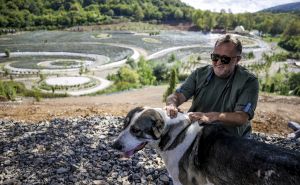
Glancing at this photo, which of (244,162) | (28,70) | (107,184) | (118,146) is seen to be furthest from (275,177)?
(28,70)

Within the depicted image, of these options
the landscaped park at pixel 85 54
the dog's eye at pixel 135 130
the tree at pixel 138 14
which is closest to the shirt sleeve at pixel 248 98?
the dog's eye at pixel 135 130

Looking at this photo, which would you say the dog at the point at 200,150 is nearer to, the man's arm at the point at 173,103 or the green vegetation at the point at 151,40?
the man's arm at the point at 173,103

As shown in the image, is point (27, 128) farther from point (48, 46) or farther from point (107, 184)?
point (48, 46)

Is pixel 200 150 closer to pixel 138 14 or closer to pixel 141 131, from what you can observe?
pixel 141 131

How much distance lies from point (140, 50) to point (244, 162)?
8781 cm

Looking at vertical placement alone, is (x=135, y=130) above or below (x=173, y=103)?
below

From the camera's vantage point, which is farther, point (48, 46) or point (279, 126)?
point (48, 46)

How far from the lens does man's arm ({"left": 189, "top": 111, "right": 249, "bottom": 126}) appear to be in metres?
4.30

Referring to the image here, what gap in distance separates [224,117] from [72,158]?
154 inches

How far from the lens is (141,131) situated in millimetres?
4125

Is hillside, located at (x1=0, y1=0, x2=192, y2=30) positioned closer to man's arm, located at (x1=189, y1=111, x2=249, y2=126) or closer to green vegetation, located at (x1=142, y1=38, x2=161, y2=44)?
green vegetation, located at (x1=142, y1=38, x2=161, y2=44)

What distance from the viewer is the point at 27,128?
9.29 metres

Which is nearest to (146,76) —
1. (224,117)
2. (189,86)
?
(189,86)

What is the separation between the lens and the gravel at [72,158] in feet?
21.1
